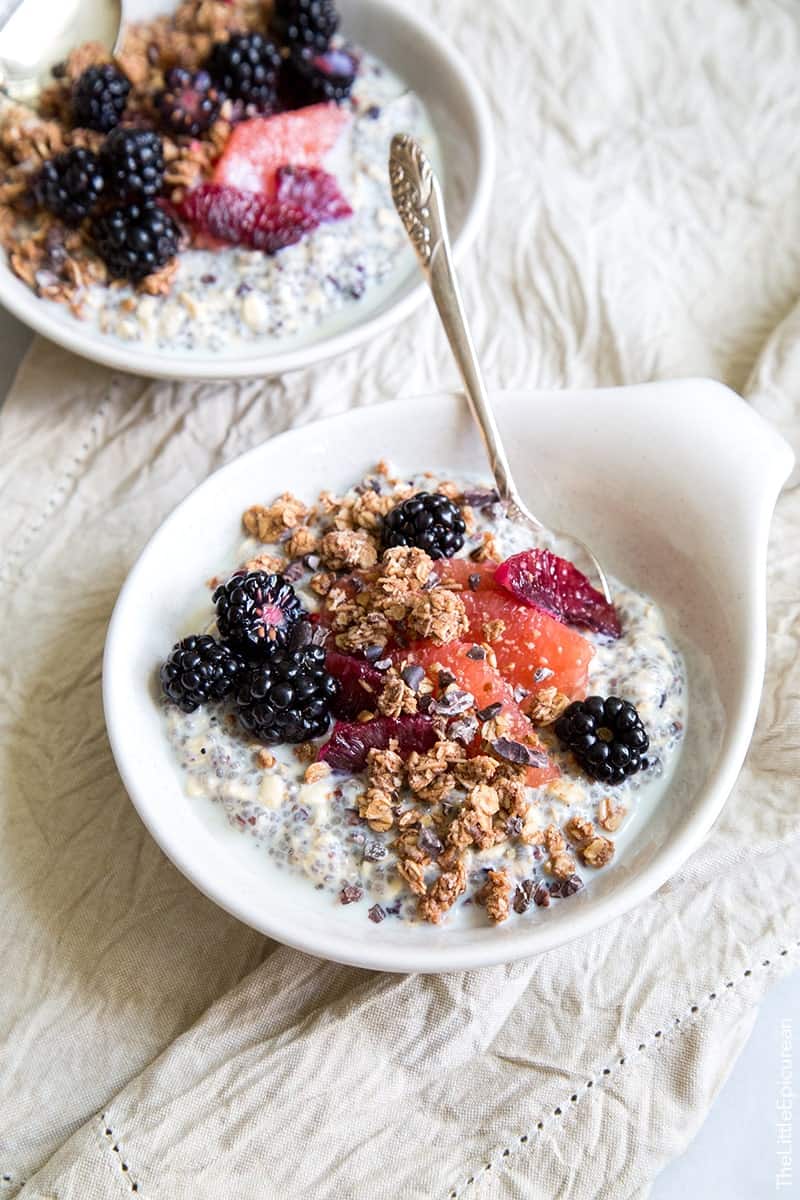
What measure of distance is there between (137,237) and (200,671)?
0.87 meters

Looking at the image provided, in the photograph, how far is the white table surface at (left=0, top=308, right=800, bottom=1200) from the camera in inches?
65.6

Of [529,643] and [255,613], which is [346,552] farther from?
[529,643]

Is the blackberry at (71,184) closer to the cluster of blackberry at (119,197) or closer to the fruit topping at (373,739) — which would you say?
the cluster of blackberry at (119,197)

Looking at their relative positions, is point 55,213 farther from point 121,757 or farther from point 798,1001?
point 798,1001

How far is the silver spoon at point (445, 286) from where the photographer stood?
71.6 inches

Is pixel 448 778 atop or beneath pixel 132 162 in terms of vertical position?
beneath

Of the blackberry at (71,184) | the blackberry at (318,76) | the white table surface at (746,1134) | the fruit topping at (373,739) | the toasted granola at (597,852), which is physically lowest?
the white table surface at (746,1134)

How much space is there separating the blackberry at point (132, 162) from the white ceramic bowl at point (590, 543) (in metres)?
0.57

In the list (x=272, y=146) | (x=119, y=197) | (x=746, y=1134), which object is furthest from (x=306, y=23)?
(x=746, y=1134)

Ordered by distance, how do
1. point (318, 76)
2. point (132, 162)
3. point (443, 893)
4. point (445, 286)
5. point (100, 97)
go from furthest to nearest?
point (318, 76), point (100, 97), point (132, 162), point (445, 286), point (443, 893)

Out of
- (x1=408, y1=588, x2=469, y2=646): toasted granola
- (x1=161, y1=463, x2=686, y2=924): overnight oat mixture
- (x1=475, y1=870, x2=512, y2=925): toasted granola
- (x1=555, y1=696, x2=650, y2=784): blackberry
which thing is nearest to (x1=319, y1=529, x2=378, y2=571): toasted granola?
(x1=161, y1=463, x2=686, y2=924): overnight oat mixture

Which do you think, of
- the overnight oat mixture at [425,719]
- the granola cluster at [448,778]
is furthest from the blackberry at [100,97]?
the granola cluster at [448,778]

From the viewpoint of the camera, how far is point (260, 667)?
1.60 metres

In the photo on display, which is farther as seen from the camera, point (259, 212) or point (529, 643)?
point (259, 212)
